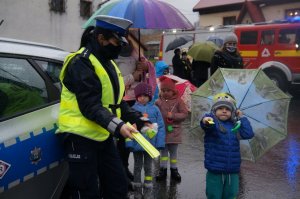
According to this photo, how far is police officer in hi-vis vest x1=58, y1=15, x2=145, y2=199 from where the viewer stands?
9.46 feet

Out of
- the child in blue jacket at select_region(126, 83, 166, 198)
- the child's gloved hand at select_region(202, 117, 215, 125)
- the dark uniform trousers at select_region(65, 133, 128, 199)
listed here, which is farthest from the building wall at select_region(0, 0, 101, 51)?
the dark uniform trousers at select_region(65, 133, 128, 199)

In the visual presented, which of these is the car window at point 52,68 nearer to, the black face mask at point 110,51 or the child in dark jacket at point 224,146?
the black face mask at point 110,51

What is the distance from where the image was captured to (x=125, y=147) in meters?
4.96

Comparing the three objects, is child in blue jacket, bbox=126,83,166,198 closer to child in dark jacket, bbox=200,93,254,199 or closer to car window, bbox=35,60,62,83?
child in dark jacket, bbox=200,93,254,199

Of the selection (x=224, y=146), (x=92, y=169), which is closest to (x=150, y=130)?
(x=92, y=169)

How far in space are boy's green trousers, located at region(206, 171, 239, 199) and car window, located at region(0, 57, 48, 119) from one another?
5.62ft

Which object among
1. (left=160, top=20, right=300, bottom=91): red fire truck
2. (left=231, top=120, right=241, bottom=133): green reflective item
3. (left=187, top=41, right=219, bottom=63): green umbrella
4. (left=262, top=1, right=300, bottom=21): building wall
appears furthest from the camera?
(left=262, top=1, right=300, bottom=21): building wall

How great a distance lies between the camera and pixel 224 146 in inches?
153

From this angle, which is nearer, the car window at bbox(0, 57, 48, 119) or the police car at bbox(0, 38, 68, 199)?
the police car at bbox(0, 38, 68, 199)

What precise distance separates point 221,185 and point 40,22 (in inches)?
880

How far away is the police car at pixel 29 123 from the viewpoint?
266 cm

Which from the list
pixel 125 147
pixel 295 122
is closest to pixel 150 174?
pixel 125 147

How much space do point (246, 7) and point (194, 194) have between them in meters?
21.0

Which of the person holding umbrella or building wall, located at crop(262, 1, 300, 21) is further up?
building wall, located at crop(262, 1, 300, 21)
